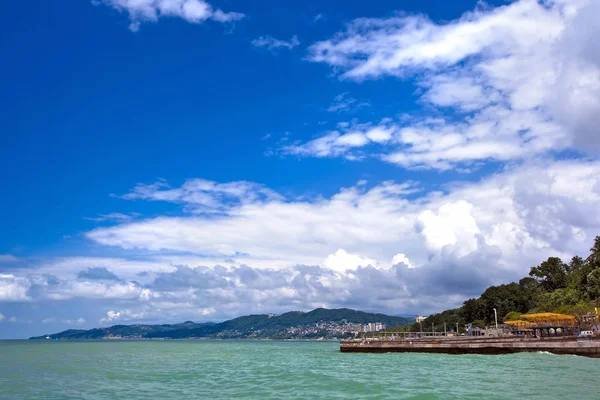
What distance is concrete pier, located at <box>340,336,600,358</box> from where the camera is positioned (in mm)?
62906

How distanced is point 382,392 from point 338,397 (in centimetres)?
355

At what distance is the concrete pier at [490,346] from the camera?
62.9 meters

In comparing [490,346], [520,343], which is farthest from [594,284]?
[490,346]

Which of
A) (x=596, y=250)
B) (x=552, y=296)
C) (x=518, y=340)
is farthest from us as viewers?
(x=552, y=296)

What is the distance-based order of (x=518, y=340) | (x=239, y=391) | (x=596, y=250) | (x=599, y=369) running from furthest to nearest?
(x=596, y=250) → (x=518, y=340) → (x=599, y=369) → (x=239, y=391)

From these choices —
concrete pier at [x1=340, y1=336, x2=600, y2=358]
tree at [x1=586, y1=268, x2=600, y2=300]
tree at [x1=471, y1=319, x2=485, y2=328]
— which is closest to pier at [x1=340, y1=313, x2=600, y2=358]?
concrete pier at [x1=340, y1=336, x2=600, y2=358]

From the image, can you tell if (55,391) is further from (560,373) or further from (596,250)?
(596,250)

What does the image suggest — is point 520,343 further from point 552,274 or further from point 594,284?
point 552,274

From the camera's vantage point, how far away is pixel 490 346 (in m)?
77.2

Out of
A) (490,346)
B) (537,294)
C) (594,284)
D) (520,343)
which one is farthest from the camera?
(537,294)

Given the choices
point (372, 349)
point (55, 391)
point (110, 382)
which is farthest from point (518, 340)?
point (55, 391)

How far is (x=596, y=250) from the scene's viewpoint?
381 feet

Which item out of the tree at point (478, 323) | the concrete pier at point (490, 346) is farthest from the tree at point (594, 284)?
the tree at point (478, 323)

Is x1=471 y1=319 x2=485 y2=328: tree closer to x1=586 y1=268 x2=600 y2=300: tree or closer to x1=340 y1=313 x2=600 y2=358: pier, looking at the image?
x1=340 y1=313 x2=600 y2=358: pier
